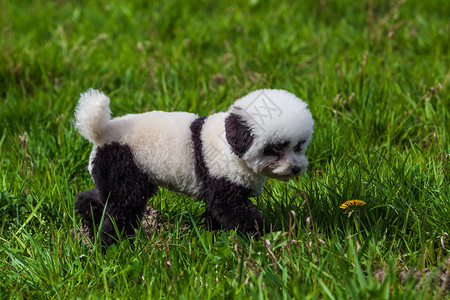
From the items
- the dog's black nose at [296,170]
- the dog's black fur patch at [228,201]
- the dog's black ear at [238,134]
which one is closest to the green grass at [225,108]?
the dog's black fur patch at [228,201]

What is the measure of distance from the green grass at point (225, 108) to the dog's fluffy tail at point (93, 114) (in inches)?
19.2

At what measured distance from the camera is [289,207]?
116 inches

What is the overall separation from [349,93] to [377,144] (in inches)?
22.3

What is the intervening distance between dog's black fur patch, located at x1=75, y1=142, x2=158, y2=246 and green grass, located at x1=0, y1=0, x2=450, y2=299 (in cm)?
Result: 11

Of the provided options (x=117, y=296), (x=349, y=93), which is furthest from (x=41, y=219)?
(x=349, y=93)

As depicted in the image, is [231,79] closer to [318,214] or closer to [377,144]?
[377,144]

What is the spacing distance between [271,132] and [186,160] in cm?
45

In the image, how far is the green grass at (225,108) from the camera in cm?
248

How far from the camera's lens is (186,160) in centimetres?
266

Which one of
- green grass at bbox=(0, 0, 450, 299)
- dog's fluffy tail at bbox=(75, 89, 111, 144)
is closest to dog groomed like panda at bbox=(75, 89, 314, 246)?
dog's fluffy tail at bbox=(75, 89, 111, 144)

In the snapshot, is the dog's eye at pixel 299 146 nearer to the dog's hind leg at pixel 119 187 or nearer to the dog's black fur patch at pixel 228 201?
the dog's black fur patch at pixel 228 201

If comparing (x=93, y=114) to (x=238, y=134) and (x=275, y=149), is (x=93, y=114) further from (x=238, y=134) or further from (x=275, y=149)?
(x=275, y=149)

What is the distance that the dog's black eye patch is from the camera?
2.48 meters

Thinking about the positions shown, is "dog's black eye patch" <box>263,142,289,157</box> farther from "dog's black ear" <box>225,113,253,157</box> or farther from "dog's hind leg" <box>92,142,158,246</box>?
"dog's hind leg" <box>92,142,158,246</box>
